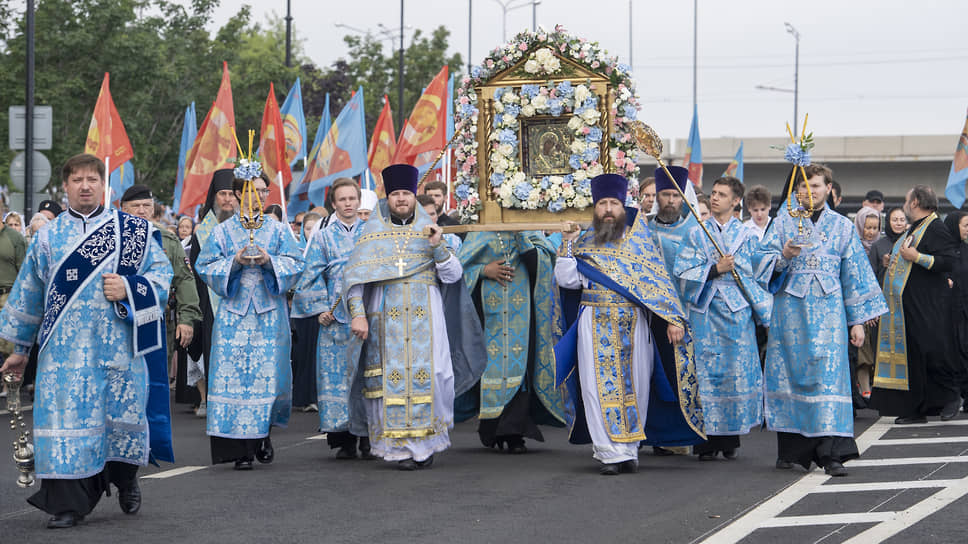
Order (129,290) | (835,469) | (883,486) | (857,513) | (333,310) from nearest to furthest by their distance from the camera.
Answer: (129,290) < (857,513) < (883,486) < (835,469) < (333,310)

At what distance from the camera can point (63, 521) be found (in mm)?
7723

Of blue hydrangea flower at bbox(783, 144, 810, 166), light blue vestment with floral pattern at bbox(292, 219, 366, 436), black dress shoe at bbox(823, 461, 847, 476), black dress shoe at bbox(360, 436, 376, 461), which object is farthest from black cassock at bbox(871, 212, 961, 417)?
light blue vestment with floral pattern at bbox(292, 219, 366, 436)

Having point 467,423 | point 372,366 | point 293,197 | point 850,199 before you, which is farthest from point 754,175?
point 372,366

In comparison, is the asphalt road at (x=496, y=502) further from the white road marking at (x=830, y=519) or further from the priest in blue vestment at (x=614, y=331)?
the priest in blue vestment at (x=614, y=331)

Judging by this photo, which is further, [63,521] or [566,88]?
[566,88]

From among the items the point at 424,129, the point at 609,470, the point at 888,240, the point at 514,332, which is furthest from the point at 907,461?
the point at 424,129

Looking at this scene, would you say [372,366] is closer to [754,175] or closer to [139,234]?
[139,234]

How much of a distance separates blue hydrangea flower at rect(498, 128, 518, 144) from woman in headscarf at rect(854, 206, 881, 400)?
5.23 meters

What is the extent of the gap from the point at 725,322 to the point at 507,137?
2.17m

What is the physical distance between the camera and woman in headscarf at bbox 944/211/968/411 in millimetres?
13672

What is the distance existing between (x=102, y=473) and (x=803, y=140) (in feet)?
16.8

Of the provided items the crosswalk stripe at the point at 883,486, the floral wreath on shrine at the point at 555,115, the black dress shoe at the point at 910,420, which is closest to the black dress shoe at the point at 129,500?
the floral wreath on shrine at the point at 555,115

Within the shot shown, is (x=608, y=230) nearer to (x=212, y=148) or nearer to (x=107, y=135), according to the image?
(x=107, y=135)

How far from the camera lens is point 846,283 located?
10.0m
